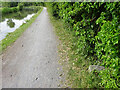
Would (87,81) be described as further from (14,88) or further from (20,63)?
(20,63)

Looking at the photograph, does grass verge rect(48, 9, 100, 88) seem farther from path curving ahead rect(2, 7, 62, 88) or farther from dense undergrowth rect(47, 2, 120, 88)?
path curving ahead rect(2, 7, 62, 88)

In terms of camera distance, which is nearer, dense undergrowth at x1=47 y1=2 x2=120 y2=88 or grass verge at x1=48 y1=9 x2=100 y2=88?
dense undergrowth at x1=47 y1=2 x2=120 y2=88

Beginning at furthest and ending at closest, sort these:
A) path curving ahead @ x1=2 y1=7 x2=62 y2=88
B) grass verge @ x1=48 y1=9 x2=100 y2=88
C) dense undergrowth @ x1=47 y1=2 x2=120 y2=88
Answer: path curving ahead @ x1=2 y1=7 x2=62 y2=88
grass verge @ x1=48 y1=9 x2=100 y2=88
dense undergrowth @ x1=47 y1=2 x2=120 y2=88

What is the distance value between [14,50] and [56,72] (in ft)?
13.1

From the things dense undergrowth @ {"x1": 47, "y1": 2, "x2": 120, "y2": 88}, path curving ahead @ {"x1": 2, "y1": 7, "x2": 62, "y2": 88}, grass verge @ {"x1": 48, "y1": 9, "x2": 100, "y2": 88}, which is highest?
dense undergrowth @ {"x1": 47, "y1": 2, "x2": 120, "y2": 88}

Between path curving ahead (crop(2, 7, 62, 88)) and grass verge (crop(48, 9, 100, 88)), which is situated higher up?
grass verge (crop(48, 9, 100, 88))

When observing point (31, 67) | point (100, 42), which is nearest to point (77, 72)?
point (100, 42)

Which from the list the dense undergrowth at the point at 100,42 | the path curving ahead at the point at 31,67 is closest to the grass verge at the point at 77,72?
the dense undergrowth at the point at 100,42

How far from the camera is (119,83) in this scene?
267 centimetres

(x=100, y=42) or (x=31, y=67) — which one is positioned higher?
(x=100, y=42)

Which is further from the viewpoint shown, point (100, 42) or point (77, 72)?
point (77, 72)

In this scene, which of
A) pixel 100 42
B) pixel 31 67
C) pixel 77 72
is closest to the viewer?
pixel 100 42

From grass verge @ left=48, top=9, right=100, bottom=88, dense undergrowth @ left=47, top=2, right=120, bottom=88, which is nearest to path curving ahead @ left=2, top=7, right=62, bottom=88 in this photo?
grass verge @ left=48, top=9, right=100, bottom=88

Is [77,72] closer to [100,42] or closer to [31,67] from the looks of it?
[100,42]
